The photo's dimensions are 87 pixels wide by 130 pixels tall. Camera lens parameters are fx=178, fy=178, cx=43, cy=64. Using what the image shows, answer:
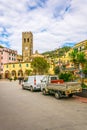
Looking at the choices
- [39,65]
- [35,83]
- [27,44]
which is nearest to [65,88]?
[35,83]

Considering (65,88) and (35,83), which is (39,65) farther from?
(65,88)

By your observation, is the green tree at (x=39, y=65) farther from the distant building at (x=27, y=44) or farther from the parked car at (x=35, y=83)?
the parked car at (x=35, y=83)

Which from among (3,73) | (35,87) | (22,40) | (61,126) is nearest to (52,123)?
(61,126)

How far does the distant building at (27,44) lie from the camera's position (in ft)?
319

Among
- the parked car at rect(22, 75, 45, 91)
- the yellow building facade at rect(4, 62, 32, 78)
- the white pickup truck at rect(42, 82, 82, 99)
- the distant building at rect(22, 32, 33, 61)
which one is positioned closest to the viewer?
the white pickup truck at rect(42, 82, 82, 99)

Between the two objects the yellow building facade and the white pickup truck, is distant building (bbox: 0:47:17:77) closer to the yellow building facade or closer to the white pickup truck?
the yellow building facade

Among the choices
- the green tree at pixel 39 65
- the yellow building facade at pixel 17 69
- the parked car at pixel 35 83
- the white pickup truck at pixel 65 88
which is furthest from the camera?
the yellow building facade at pixel 17 69

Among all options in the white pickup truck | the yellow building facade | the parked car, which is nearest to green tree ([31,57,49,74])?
the yellow building facade

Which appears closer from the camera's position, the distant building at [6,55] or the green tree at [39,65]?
the green tree at [39,65]

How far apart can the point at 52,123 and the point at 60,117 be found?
1.13 meters

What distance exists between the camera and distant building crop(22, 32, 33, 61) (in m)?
97.3

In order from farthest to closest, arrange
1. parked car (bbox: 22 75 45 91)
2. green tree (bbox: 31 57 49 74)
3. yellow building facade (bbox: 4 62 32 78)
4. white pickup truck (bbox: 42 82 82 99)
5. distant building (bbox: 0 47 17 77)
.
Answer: distant building (bbox: 0 47 17 77) → yellow building facade (bbox: 4 62 32 78) → green tree (bbox: 31 57 49 74) → parked car (bbox: 22 75 45 91) → white pickup truck (bbox: 42 82 82 99)

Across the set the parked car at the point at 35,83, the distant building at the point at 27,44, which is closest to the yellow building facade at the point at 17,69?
the distant building at the point at 27,44

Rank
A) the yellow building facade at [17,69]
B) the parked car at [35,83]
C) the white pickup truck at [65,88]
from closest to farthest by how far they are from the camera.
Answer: the white pickup truck at [65,88] → the parked car at [35,83] → the yellow building facade at [17,69]
